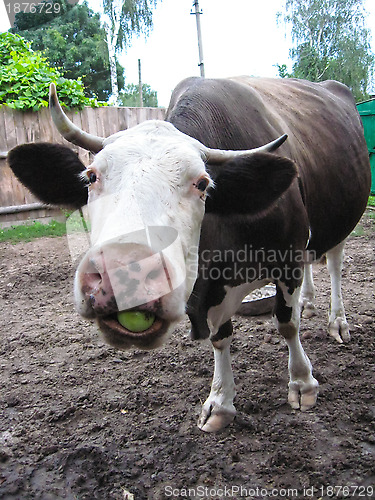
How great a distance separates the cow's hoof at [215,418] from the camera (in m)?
2.35

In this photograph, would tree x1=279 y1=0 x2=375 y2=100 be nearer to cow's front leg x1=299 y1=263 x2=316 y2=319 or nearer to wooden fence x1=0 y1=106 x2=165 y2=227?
wooden fence x1=0 y1=106 x2=165 y2=227

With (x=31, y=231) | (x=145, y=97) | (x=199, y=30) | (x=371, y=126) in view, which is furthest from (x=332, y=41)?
(x=31, y=231)

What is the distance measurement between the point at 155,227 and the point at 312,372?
73.9 inches

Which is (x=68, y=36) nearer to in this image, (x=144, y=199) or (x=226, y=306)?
(x=226, y=306)

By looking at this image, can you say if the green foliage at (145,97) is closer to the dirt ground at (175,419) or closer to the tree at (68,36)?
the tree at (68,36)


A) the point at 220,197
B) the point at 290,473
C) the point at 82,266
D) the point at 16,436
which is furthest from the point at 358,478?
the point at 16,436

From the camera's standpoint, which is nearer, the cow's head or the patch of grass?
the cow's head

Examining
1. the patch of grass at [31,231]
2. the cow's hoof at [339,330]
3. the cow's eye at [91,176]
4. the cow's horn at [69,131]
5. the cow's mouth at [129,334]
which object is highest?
the cow's horn at [69,131]

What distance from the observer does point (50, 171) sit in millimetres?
2113

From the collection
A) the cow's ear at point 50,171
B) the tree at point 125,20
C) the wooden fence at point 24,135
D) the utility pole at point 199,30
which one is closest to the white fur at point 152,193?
the cow's ear at point 50,171

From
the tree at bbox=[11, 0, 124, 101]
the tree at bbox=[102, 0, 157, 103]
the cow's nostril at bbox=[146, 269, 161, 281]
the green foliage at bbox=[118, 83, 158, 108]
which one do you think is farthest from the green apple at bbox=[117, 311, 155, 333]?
the green foliage at bbox=[118, 83, 158, 108]

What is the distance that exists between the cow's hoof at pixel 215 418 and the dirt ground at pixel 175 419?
0.04m

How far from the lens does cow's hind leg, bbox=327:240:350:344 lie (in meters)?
3.33

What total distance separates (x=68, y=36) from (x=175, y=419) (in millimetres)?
29761
